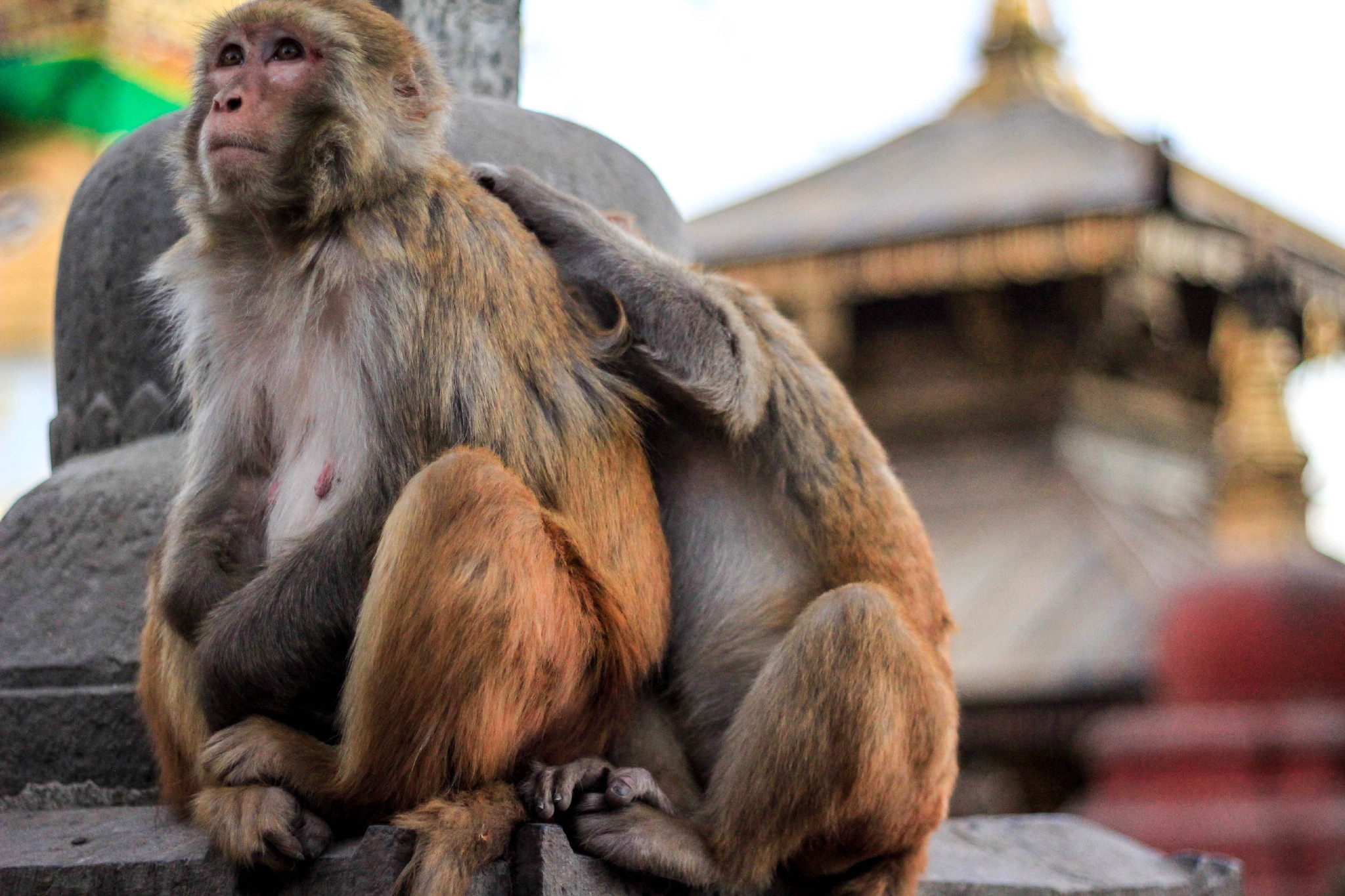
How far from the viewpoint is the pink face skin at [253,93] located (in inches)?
105

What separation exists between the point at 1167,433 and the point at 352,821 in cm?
1046

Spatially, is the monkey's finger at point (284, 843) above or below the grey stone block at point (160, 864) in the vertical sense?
above

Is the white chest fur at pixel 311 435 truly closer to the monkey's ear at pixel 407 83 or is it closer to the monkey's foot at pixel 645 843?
the monkey's ear at pixel 407 83

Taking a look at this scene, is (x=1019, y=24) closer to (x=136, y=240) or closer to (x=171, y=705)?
(x=136, y=240)

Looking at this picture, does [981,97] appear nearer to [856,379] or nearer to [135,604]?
[856,379]

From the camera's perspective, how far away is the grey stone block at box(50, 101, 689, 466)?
386 cm

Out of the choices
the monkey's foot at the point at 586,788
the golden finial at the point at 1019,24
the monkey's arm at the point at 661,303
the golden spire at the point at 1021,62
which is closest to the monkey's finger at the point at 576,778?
the monkey's foot at the point at 586,788

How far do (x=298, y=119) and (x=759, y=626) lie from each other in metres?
1.26

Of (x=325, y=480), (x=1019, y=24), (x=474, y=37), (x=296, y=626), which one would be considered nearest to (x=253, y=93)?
(x=325, y=480)

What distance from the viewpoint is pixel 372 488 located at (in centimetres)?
258

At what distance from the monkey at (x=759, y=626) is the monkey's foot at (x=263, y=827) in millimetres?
361

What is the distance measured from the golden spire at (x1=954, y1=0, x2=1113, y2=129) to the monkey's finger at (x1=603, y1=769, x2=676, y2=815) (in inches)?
479

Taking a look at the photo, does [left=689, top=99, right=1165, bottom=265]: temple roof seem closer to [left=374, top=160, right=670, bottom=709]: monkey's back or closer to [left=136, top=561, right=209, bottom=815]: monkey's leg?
[left=374, top=160, right=670, bottom=709]: monkey's back

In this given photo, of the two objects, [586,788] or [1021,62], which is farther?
[1021,62]
